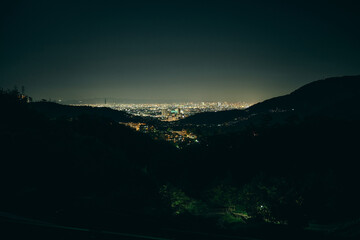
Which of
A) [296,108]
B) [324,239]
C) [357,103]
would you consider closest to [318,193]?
[324,239]

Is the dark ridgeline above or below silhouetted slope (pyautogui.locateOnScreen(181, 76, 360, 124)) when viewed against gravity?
below

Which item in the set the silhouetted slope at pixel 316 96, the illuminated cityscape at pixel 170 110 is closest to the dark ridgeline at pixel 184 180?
the silhouetted slope at pixel 316 96

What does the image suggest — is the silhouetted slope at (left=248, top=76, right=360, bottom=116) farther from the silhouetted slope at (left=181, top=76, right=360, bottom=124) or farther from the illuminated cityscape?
the illuminated cityscape

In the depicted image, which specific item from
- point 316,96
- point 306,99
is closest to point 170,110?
point 306,99

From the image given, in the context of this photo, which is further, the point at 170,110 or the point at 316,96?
the point at 170,110

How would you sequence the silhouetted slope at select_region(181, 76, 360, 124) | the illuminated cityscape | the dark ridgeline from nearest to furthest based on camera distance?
the dark ridgeline < the silhouetted slope at select_region(181, 76, 360, 124) < the illuminated cityscape

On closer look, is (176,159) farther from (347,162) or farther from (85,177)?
(85,177)

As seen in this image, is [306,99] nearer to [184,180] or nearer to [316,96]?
[316,96]

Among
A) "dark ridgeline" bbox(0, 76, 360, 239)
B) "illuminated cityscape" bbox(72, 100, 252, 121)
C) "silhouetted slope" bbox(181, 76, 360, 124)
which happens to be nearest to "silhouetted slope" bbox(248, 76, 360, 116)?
"silhouetted slope" bbox(181, 76, 360, 124)
